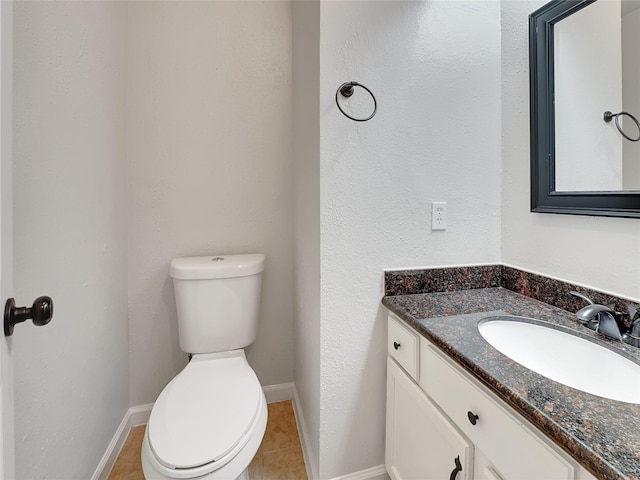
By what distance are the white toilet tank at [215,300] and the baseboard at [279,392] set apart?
1.49 feet

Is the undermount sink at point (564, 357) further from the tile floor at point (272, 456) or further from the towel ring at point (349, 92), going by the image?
the tile floor at point (272, 456)

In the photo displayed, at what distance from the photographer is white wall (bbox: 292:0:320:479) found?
3.59 feet

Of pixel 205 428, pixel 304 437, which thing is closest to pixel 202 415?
pixel 205 428

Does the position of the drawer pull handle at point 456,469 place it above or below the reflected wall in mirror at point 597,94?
below

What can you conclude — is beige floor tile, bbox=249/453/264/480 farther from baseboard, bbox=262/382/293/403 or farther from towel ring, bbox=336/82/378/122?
towel ring, bbox=336/82/378/122

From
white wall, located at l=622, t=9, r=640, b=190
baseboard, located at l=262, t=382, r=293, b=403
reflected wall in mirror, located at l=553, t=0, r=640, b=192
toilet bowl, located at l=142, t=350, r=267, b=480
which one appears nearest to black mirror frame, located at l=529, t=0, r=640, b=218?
reflected wall in mirror, located at l=553, t=0, r=640, b=192

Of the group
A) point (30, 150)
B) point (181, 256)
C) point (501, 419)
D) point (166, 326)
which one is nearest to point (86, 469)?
point (166, 326)

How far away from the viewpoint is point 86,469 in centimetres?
110

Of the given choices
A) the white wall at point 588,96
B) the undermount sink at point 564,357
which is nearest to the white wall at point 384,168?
→ the white wall at point 588,96

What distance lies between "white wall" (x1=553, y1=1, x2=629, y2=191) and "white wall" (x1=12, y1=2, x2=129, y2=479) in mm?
1651

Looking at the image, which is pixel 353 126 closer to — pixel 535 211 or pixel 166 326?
pixel 535 211

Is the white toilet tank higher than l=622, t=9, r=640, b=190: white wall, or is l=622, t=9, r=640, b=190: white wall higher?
l=622, t=9, r=640, b=190: white wall

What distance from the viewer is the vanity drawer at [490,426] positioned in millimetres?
500

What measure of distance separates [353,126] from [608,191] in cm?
80
